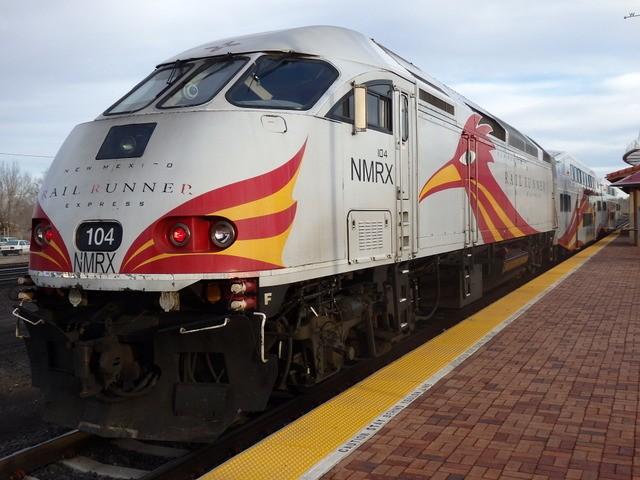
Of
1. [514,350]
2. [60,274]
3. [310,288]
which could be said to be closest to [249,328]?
[310,288]

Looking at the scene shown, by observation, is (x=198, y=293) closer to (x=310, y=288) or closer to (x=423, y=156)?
(x=310, y=288)

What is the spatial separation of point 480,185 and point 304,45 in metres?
5.45

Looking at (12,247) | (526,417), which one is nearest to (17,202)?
(12,247)

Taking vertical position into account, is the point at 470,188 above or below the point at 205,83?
below

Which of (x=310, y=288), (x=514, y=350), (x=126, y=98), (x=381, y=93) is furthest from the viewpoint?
(x=514, y=350)

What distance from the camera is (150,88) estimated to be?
6062 millimetres

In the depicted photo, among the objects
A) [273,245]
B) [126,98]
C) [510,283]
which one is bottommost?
[510,283]

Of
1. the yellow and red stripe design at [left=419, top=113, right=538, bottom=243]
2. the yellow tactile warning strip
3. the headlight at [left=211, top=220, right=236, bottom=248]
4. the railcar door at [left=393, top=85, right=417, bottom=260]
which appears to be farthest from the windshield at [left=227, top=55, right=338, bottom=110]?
the yellow tactile warning strip

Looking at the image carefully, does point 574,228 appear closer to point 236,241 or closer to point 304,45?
point 304,45

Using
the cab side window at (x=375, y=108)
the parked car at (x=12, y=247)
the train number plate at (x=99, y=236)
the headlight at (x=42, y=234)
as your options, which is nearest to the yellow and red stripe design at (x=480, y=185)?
the cab side window at (x=375, y=108)

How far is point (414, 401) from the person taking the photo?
17.4 feet

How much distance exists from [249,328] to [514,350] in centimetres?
374

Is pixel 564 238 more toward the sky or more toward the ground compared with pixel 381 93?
more toward the ground

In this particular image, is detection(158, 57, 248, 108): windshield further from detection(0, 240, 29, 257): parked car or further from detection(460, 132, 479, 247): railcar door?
detection(0, 240, 29, 257): parked car
